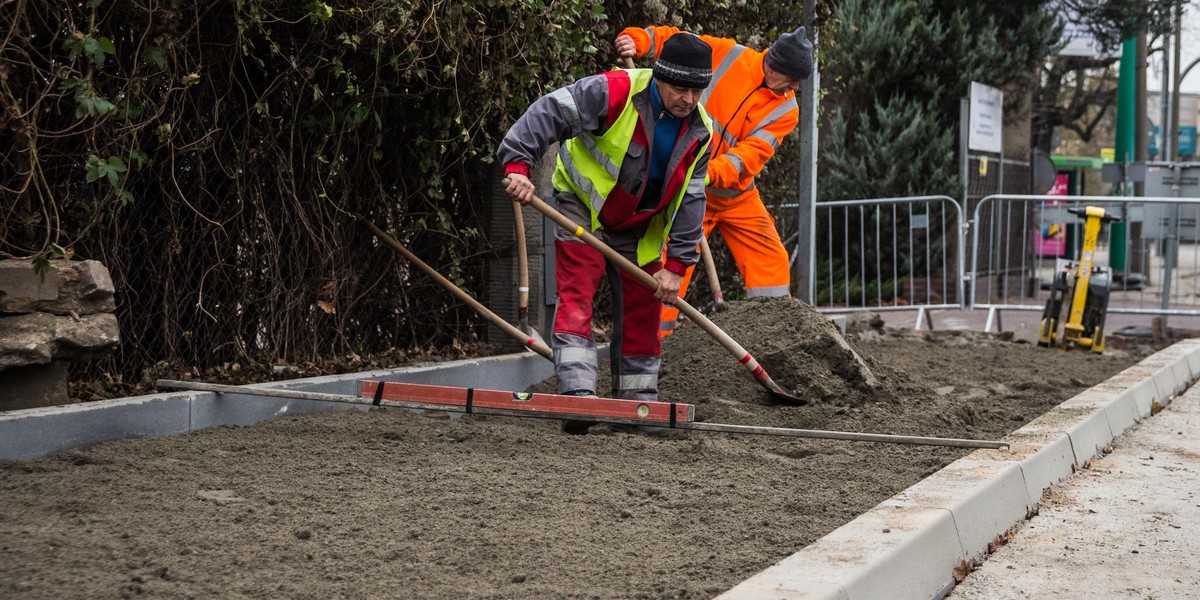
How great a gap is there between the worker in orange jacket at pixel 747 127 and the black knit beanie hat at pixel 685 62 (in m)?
1.60

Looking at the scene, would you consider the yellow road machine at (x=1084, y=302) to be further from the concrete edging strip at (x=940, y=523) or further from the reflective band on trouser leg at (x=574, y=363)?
the reflective band on trouser leg at (x=574, y=363)

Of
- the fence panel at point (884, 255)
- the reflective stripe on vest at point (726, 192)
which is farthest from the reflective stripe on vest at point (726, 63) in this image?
the fence panel at point (884, 255)

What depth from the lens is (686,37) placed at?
16.6 ft

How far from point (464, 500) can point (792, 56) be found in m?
3.71

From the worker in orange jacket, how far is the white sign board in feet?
24.4

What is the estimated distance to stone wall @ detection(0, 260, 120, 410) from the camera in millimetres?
4355

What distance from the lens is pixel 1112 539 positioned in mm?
4266

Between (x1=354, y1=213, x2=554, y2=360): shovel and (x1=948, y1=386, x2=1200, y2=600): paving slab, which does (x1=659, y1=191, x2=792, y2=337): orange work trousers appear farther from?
(x1=948, y1=386, x2=1200, y2=600): paving slab

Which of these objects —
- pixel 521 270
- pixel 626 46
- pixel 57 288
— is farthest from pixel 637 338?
pixel 57 288

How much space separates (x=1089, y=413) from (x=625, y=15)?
11.4ft

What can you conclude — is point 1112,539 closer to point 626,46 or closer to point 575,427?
point 575,427

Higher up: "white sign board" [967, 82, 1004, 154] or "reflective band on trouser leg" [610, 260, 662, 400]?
"white sign board" [967, 82, 1004, 154]

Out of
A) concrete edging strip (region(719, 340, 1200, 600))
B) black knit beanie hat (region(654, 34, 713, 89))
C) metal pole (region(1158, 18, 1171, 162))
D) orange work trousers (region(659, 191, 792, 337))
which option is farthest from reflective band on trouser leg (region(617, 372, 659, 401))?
metal pole (region(1158, 18, 1171, 162))

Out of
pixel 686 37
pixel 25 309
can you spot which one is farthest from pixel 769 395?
pixel 25 309
